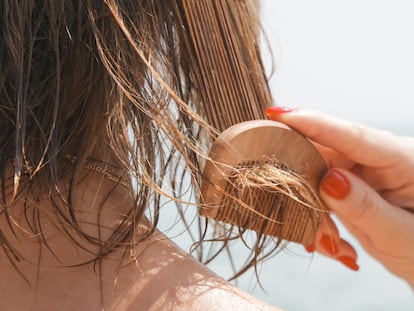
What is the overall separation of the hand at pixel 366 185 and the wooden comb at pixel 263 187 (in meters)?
0.03

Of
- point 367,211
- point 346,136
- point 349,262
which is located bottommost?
point 349,262

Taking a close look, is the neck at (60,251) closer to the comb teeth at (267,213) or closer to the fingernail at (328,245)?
the comb teeth at (267,213)

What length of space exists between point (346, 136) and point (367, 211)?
0.14m

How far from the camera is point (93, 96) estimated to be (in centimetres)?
84

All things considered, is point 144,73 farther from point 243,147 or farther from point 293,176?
point 293,176

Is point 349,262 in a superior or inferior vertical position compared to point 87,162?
inferior

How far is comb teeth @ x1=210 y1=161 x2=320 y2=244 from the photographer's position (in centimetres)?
93

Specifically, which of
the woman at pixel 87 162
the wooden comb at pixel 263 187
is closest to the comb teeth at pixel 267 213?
the wooden comb at pixel 263 187

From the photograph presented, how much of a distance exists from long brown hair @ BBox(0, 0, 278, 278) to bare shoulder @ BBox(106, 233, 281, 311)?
3 centimetres

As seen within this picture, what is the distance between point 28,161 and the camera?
85 centimetres

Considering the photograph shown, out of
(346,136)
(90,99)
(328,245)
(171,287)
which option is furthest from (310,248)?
(90,99)

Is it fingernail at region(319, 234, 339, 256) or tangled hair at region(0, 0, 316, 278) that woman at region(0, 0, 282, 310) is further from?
fingernail at region(319, 234, 339, 256)

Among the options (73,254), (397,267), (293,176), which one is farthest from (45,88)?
(397,267)

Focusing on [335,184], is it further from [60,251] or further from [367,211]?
[60,251]
